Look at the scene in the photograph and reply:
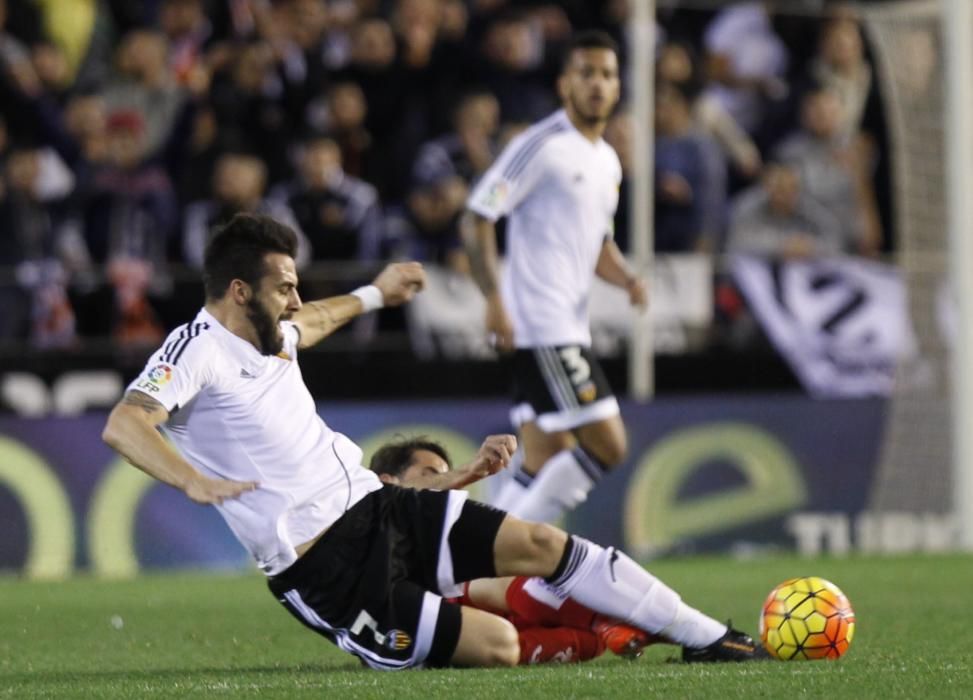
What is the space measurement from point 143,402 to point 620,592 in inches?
66.8

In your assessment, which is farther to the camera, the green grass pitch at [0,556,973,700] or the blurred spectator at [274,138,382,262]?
the blurred spectator at [274,138,382,262]

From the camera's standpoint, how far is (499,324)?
9.39m

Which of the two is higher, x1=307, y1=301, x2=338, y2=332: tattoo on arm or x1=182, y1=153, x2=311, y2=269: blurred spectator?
x1=307, y1=301, x2=338, y2=332: tattoo on arm

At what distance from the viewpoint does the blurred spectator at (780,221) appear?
14.7 m

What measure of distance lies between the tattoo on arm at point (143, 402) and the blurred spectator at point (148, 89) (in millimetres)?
9219

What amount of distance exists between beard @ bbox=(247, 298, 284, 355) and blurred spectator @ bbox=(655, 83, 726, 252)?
8.39 metres

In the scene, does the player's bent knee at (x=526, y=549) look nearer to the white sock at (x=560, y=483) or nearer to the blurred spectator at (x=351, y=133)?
the white sock at (x=560, y=483)

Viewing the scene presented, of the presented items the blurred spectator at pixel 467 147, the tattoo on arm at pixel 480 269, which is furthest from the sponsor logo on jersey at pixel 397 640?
the blurred spectator at pixel 467 147

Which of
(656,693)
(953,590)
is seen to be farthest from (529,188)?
(656,693)

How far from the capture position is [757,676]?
597 cm

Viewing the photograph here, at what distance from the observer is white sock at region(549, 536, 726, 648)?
20.6ft

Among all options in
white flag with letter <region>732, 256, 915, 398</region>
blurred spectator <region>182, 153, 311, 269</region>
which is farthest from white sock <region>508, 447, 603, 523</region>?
white flag with letter <region>732, 256, 915, 398</region>

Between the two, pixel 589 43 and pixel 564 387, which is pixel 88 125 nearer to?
pixel 589 43

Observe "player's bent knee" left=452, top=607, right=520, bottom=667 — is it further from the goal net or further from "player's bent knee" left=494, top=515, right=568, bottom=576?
the goal net
